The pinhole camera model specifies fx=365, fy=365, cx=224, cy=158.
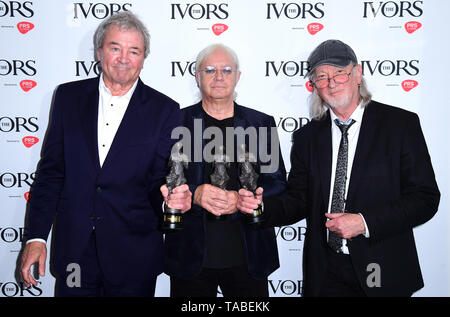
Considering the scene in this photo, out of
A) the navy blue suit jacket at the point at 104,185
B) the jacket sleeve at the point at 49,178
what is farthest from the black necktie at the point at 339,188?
the jacket sleeve at the point at 49,178

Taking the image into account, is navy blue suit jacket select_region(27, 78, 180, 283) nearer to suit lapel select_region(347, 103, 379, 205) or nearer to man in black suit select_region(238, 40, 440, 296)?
man in black suit select_region(238, 40, 440, 296)

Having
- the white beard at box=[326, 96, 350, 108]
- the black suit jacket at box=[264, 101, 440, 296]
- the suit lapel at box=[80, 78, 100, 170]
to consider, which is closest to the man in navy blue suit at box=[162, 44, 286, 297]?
the black suit jacket at box=[264, 101, 440, 296]

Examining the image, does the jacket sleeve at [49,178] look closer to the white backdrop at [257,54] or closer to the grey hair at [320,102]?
the white backdrop at [257,54]

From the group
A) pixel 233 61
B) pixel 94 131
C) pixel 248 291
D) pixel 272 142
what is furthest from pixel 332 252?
pixel 94 131

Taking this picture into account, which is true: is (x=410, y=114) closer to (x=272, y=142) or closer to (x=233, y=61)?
(x=272, y=142)

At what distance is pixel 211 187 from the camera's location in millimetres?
2178

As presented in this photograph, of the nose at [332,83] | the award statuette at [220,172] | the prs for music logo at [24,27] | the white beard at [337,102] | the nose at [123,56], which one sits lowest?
the award statuette at [220,172]

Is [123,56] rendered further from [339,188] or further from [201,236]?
[339,188]

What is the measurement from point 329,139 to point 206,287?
1.26 meters

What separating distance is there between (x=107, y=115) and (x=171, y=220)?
78cm

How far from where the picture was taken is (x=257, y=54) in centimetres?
316

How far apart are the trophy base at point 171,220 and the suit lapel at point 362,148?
1048 mm

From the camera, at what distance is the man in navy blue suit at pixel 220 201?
7.53 ft

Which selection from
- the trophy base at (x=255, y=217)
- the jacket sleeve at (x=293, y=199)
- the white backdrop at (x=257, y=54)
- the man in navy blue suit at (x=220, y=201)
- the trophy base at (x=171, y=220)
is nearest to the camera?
the trophy base at (x=171, y=220)
